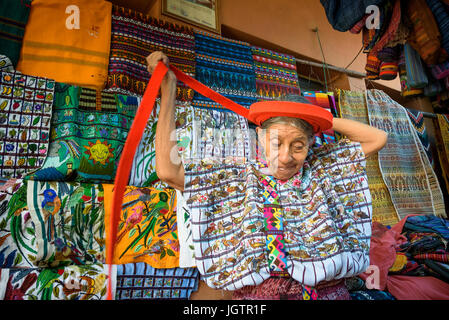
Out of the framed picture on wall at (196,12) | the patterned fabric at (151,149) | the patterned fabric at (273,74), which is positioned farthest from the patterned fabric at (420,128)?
the patterned fabric at (151,149)

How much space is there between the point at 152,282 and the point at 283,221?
28.7 inches

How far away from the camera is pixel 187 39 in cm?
254

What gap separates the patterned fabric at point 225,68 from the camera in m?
2.57

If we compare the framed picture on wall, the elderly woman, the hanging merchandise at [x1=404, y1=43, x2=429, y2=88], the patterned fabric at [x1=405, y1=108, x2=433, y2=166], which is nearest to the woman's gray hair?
the elderly woman

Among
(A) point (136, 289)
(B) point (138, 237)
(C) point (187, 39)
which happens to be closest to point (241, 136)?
(C) point (187, 39)

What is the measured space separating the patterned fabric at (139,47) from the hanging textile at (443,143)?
3.42 metres

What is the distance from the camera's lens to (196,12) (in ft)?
9.23

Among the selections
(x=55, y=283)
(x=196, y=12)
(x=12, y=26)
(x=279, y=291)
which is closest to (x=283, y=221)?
(x=279, y=291)

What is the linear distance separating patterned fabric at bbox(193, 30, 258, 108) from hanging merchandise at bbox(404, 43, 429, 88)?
141 cm

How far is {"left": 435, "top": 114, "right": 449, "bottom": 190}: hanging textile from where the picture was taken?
3797 mm

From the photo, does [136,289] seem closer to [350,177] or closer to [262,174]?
[262,174]

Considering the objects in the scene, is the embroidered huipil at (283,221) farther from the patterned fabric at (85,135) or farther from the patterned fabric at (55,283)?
the patterned fabric at (85,135)
